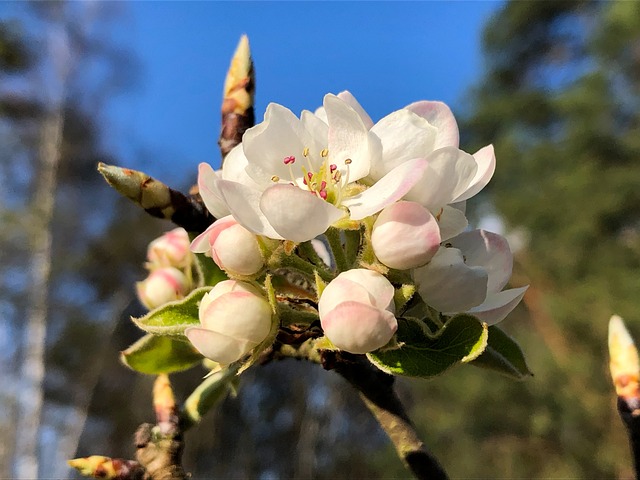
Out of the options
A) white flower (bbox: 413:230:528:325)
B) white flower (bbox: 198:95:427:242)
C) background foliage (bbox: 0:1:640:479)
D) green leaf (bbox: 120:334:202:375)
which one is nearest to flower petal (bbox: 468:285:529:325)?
white flower (bbox: 413:230:528:325)

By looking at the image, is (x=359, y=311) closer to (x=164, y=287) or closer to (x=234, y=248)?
(x=234, y=248)

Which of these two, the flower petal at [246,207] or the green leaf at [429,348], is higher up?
the flower petal at [246,207]

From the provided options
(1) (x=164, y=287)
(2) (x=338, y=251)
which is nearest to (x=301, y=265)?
(2) (x=338, y=251)

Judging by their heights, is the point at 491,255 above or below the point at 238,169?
below

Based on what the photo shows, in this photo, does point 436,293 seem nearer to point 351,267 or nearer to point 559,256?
point 351,267

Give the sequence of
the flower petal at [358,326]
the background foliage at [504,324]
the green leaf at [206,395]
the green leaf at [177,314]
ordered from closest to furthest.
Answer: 1. the flower petal at [358,326]
2. the green leaf at [177,314]
3. the green leaf at [206,395]
4. the background foliage at [504,324]

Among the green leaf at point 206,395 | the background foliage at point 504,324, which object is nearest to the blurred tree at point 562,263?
the background foliage at point 504,324

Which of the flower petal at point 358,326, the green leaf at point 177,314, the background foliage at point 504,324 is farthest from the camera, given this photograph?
the background foliage at point 504,324

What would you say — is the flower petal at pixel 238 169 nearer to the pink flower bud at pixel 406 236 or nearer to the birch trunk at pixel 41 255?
the pink flower bud at pixel 406 236
